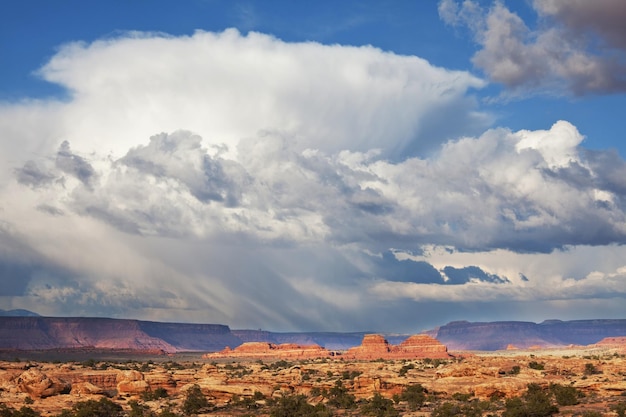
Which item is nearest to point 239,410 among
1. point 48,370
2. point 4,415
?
point 4,415

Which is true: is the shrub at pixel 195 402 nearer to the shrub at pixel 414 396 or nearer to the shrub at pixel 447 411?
the shrub at pixel 414 396

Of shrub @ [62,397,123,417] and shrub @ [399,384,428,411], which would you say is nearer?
shrub @ [62,397,123,417]

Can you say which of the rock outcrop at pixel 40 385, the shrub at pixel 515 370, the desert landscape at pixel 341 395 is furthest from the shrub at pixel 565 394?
the rock outcrop at pixel 40 385

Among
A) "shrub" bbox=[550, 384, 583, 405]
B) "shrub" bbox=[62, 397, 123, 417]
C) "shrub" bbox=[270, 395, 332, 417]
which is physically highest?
"shrub" bbox=[550, 384, 583, 405]

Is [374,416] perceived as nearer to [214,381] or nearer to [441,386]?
[441,386]

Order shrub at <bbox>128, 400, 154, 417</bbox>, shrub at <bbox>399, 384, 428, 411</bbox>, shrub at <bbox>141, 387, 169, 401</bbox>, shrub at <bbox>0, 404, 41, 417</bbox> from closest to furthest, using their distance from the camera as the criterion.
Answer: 1. shrub at <bbox>0, 404, 41, 417</bbox>
2. shrub at <bbox>128, 400, 154, 417</bbox>
3. shrub at <bbox>399, 384, 428, 411</bbox>
4. shrub at <bbox>141, 387, 169, 401</bbox>

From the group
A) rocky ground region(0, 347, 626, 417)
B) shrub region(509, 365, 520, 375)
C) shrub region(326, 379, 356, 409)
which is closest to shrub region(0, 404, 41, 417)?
rocky ground region(0, 347, 626, 417)

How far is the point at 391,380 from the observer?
3772 inches

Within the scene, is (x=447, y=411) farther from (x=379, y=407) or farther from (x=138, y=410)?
(x=138, y=410)

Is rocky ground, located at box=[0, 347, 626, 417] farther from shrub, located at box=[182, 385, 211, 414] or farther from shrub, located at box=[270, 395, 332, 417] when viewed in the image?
shrub, located at box=[270, 395, 332, 417]

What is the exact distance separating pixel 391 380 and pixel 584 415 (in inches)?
1271

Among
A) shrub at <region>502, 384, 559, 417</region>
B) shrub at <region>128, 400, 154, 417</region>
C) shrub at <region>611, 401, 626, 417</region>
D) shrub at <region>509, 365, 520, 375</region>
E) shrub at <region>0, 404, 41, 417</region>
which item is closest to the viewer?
shrub at <region>611, 401, 626, 417</region>

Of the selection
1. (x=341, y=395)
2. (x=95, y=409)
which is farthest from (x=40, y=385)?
(x=341, y=395)

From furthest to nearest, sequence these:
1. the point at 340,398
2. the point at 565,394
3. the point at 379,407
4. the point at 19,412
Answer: the point at 340,398, the point at 379,407, the point at 565,394, the point at 19,412
